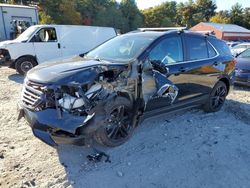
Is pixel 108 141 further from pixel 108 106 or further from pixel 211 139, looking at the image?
pixel 211 139

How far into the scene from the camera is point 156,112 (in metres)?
4.99

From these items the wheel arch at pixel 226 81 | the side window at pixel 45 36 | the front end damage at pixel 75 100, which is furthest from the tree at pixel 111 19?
the front end damage at pixel 75 100

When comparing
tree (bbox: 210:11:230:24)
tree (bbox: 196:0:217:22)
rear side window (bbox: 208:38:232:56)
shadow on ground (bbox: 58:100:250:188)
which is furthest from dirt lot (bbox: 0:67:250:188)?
tree (bbox: 196:0:217:22)

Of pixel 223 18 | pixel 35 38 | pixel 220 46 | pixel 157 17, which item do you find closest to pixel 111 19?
pixel 157 17

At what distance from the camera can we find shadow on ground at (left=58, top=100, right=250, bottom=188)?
3.76 metres

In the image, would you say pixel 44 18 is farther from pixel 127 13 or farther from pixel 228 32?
pixel 228 32

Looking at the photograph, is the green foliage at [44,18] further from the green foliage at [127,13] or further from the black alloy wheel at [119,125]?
the black alloy wheel at [119,125]

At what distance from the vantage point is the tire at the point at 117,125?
165 inches

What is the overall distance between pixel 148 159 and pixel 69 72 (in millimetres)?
1676

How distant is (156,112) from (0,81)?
6593 mm

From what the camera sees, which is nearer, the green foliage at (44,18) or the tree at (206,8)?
the green foliage at (44,18)

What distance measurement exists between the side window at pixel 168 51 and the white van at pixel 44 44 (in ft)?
22.8

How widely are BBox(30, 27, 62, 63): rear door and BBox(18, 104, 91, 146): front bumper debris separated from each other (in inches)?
299

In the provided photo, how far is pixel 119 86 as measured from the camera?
4312 mm
